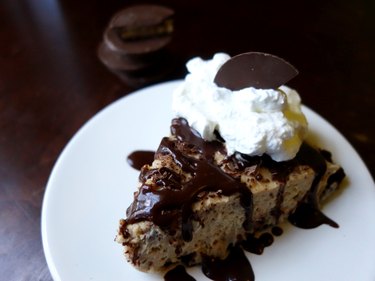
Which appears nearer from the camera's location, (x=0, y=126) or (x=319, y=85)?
(x=0, y=126)

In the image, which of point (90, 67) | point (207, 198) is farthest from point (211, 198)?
point (90, 67)

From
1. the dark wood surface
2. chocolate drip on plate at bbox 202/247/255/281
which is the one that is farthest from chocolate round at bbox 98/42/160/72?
chocolate drip on plate at bbox 202/247/255/281

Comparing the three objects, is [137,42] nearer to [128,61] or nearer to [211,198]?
[128,61]

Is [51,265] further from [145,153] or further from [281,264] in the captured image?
[281,264]

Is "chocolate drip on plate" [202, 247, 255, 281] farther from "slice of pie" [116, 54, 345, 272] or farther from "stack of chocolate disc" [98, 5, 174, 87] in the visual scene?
"stack of chocolate disc" [98, 5, 174, 87]

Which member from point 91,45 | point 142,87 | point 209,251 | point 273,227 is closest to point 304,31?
point 142,87

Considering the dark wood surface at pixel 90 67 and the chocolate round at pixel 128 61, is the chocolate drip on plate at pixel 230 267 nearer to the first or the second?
the dark wood surface at pixel 90 67
